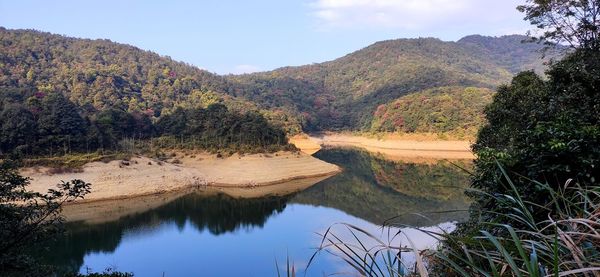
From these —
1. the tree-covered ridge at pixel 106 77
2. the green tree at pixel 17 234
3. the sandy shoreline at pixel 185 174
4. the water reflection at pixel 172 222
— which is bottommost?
the water reflection at pixel 172 222

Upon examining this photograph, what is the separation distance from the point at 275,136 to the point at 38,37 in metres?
66.6

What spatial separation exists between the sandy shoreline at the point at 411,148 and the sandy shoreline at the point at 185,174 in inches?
581

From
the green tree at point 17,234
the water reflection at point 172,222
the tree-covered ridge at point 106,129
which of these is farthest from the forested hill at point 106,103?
the green tree at point 17,234

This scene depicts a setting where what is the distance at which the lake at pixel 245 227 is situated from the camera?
13844 mm

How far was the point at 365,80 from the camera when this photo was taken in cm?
12319

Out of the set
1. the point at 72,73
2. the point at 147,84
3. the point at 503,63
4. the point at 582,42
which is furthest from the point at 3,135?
the point at 503,63

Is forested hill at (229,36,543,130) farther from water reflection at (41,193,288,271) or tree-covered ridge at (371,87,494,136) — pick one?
water reflection at (41,193,288,271)

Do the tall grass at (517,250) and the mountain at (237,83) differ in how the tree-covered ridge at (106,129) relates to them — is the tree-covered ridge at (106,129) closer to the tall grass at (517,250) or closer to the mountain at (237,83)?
the mountain at (237,83)

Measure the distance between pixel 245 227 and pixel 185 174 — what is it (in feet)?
39.1

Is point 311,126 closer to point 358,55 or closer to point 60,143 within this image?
point 60,143

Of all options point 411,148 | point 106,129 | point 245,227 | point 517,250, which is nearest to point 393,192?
point 245,227

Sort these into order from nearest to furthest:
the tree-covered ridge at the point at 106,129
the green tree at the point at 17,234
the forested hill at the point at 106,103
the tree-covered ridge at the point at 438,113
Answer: the green tree at the point at 17,234, the tree-covered ridge at the point at 106,129, the forested hill at the point at 106,103, the tree-covered ridge at the point at 438,113

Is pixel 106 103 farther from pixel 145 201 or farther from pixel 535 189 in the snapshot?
pixel 535 189

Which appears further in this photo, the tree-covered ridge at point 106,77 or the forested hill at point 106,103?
the tree-covered ridge at point 106,77
